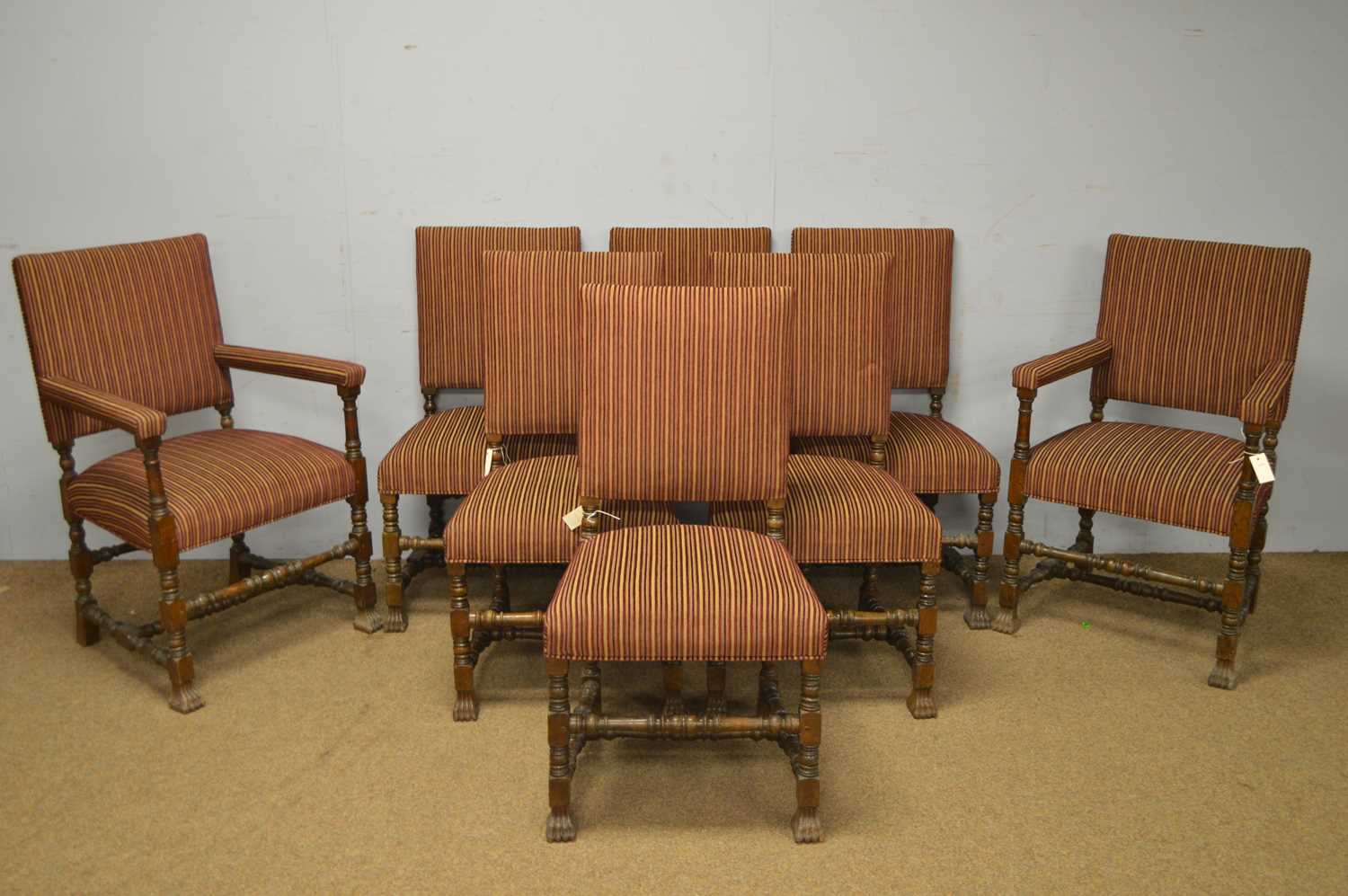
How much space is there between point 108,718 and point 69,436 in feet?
2.71

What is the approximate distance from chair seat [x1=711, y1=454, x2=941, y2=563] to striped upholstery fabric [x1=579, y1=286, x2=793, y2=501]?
32 centimetres

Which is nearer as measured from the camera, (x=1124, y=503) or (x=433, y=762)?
(x=433, y=762)

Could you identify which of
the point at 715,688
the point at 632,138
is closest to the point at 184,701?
the point at 715,688

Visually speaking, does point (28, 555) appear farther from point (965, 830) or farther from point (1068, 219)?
point (1068, 219)

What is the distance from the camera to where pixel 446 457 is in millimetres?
3537

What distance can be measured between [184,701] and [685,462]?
5.02ft

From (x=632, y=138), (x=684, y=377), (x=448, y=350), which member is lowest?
(x=448, y=350)

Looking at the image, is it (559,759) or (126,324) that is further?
(126,324)

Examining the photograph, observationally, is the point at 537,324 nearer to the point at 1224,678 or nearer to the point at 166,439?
the point at 166,439

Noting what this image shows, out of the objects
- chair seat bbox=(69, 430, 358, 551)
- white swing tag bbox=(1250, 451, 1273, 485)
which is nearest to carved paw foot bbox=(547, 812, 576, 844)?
chair seat bbox=(69, 430, 358, 551)

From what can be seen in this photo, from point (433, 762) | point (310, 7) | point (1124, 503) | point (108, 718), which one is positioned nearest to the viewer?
point (433, 762)

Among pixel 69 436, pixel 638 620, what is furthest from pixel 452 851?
pixel 69 436

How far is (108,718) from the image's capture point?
3174 mm

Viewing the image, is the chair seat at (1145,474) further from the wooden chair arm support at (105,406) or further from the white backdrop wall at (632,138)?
the wooden chair arm support at (105,406)
